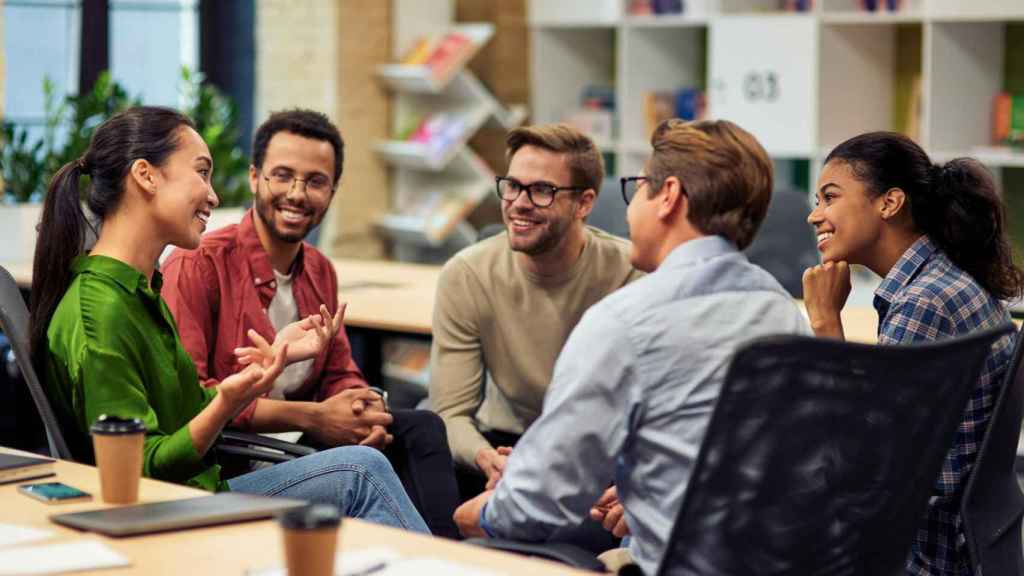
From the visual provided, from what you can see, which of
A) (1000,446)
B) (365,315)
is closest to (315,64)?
(365,315)

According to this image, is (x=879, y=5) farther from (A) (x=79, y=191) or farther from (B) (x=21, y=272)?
(A) (x=79, y=191)

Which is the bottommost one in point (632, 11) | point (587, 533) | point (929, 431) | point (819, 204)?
point (587, 533)

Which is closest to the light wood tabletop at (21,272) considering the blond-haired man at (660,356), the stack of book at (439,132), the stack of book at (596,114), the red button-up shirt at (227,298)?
the red button-up shirt at (227,298)

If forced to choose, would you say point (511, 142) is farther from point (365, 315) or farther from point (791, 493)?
point (791, 493)

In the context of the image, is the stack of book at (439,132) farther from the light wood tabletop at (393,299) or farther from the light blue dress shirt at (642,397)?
A: the light blue dress shirt at (642,397)

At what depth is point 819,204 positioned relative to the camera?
113 inches

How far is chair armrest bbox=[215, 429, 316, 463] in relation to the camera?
290cm

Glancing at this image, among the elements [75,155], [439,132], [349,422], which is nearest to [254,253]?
[349,422]

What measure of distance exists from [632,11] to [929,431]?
4.79 meters

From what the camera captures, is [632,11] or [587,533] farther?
[632,11]

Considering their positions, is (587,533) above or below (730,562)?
below

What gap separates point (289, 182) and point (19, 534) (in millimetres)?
1497

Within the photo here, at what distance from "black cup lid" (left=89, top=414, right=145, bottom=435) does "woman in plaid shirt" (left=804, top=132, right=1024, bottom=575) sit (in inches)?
48.5

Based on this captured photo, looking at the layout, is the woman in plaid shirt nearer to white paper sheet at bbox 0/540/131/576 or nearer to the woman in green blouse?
the woman in green blouse
